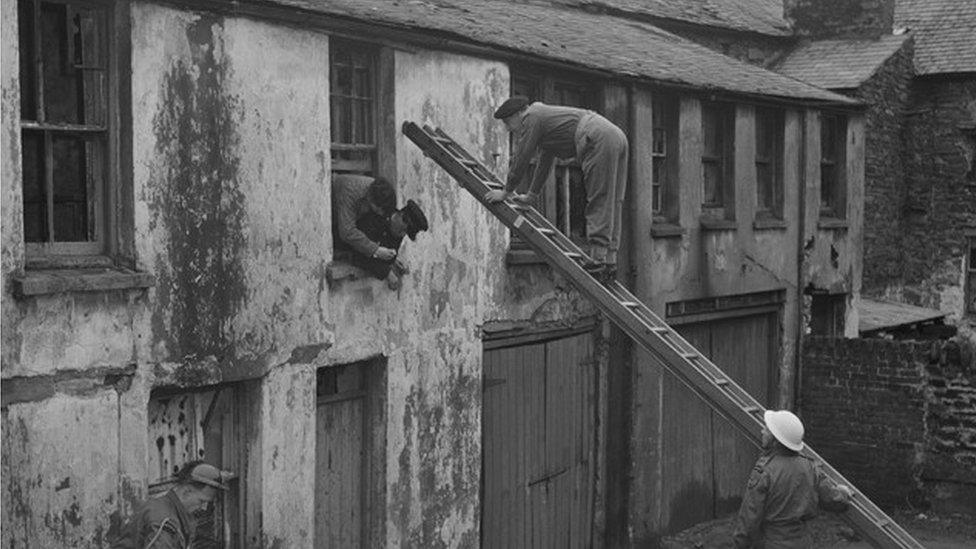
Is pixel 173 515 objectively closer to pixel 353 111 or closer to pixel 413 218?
pixel 413 218

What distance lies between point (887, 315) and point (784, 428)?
47.2 ft

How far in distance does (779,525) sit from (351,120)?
16.2ft

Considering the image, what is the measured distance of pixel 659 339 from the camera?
32.4 feet

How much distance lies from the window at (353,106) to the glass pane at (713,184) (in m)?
6.95

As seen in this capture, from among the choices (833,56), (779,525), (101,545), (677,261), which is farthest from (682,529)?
(833,56)

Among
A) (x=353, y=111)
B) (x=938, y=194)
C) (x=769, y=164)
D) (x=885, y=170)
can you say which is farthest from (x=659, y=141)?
(x=938, y=194)

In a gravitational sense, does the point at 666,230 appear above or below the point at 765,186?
below

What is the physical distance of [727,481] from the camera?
710 inches

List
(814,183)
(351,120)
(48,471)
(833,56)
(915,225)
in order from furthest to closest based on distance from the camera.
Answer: (915,225)
(833,56)
(814,183)
(351,120)
(48,471)

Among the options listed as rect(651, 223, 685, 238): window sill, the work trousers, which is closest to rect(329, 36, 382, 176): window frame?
the work trousers

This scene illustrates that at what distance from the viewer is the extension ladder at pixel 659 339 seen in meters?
9.53

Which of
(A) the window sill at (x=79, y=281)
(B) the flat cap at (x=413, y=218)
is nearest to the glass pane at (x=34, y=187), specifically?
(A) the window sill at (x=79, y=281)

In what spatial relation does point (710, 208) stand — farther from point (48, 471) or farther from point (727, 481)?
point (48, 471)

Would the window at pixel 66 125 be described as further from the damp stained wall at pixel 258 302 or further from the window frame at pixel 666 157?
the window frame at pixel 666 157
